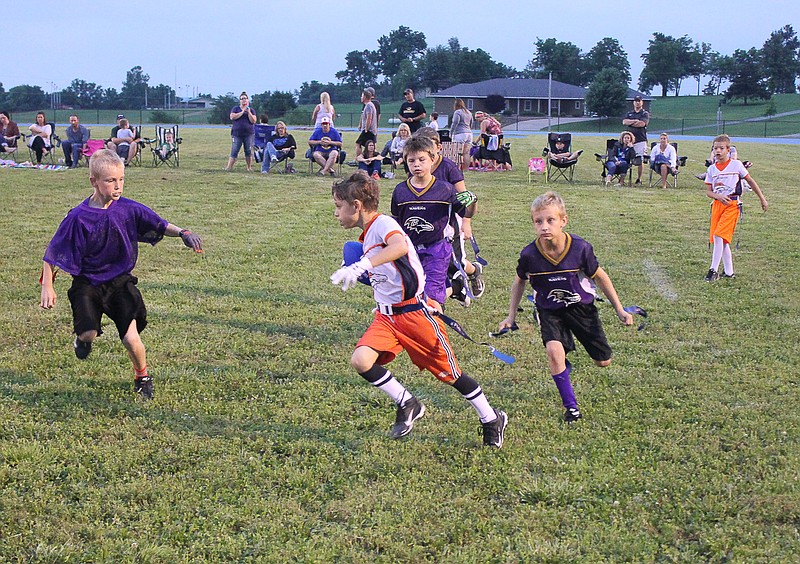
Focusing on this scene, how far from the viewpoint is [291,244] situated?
1124 cm

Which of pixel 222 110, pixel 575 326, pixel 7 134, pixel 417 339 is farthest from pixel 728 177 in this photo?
pixel 222 110

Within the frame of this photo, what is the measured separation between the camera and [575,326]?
5234mm

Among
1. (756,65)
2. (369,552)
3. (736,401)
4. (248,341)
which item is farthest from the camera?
(756,65)

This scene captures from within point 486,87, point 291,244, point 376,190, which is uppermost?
point 486,87

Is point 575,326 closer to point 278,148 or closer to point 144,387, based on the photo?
point 144,387

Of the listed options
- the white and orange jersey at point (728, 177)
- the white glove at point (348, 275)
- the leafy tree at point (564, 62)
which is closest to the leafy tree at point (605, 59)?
the leafy tree at point (564, 62)

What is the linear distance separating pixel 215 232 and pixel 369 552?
9059 mm

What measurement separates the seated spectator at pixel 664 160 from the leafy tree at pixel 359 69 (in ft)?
302

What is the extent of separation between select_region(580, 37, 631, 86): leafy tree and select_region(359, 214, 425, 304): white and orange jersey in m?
89.2

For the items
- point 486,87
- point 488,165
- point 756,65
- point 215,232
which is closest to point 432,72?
point 486,87

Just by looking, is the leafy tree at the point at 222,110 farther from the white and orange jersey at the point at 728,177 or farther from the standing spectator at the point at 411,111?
the white and orange jersey at the point at 728,177

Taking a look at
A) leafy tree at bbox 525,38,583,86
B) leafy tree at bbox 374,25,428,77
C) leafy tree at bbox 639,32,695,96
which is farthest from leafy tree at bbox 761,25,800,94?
leafy tree at bbox 374,25,428,77

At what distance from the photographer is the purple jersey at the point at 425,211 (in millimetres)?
5898

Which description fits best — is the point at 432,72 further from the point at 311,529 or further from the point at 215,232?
the point at 311,529
